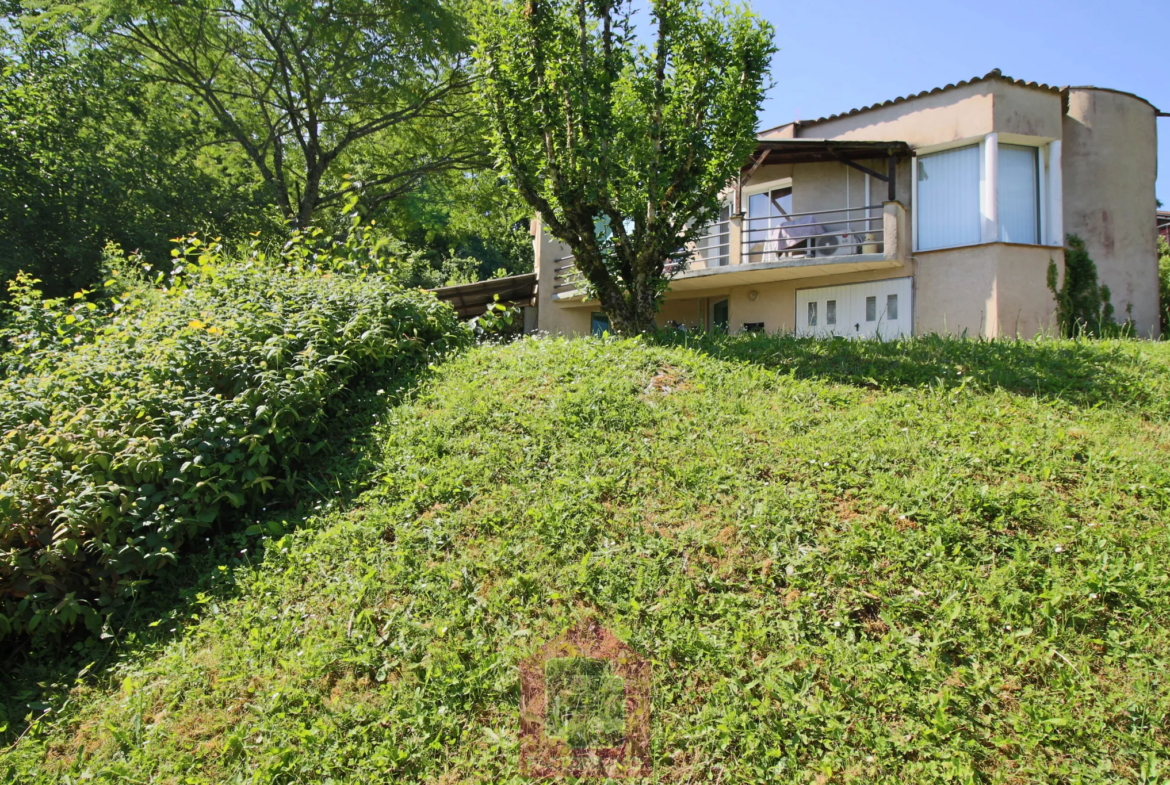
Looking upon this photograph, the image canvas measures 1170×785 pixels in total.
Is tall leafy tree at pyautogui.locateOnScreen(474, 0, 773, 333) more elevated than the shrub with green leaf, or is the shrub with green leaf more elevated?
tall leafy tree at pyautogui.locateOnScreen(474, 0, 773, 333)

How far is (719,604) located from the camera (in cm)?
384

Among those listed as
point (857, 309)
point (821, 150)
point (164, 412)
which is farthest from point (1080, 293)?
point (164, 412)

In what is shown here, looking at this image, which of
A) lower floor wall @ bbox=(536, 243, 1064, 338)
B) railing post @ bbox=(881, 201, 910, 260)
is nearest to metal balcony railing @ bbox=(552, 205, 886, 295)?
railing post @ bbox=(881, 201, 910, 260)

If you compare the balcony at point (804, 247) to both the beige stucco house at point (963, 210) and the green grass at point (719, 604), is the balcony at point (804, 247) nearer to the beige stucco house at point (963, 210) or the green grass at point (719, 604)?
the beige stucco house at point (963, 210)

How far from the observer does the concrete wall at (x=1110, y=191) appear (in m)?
14.1

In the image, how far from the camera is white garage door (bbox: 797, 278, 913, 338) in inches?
566

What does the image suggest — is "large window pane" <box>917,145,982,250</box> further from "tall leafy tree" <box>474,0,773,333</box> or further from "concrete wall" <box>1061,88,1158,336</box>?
"tall leafy tree" <box>474,0,773,333</box>

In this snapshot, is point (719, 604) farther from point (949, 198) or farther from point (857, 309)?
point (949, 198)

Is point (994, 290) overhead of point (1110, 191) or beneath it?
beneath

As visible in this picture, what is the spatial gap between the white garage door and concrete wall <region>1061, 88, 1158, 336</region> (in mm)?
3589

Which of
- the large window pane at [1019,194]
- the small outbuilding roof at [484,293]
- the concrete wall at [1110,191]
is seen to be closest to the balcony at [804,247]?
the large window pane at [1019,194]

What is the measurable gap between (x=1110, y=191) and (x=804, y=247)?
234 inches

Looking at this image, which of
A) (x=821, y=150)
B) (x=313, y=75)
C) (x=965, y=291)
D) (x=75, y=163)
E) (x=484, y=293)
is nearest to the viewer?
(x=965, y=291)

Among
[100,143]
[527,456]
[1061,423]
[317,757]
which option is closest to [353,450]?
[527,456]
